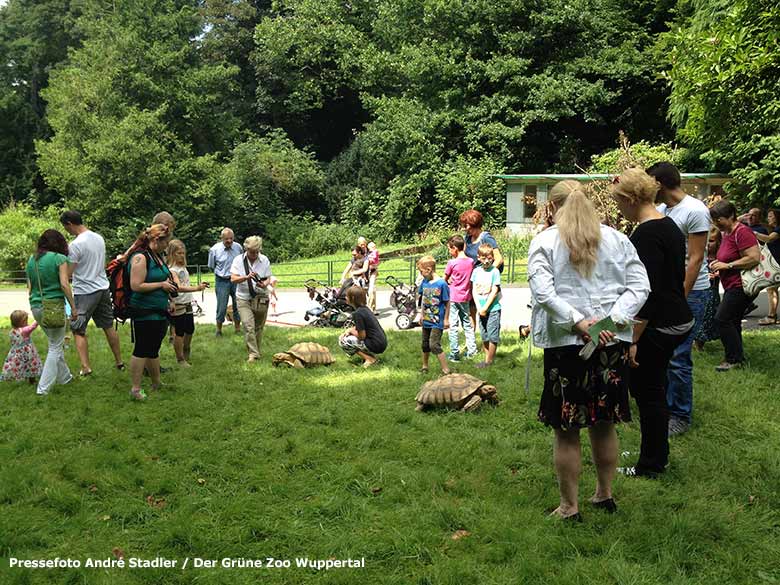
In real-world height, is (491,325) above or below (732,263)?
below

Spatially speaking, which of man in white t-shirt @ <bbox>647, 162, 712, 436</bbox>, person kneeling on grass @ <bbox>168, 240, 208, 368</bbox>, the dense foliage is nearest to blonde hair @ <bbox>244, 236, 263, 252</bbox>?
person kneeling on grass @ <bbox>168, 240, 208, 368</bbox>

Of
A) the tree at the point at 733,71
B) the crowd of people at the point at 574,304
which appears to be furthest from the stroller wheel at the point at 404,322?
the tree at the point at 733,71

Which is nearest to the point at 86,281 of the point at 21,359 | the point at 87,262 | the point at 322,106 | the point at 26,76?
the point at 87,262

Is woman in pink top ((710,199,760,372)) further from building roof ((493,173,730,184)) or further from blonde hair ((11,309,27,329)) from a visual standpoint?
building roof ((493,173,730,184))

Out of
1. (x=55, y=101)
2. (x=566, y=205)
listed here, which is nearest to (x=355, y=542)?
(x=566, y=205)

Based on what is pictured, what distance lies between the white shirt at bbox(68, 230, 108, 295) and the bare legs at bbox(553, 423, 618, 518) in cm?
591

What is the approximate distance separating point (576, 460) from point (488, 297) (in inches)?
173

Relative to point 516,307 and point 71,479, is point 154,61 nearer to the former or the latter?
point 516,307

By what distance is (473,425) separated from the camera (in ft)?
20.1

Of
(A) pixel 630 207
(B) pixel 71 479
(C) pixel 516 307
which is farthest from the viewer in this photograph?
(C) pixel 516 307

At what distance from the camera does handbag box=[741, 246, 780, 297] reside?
7320 millimetres

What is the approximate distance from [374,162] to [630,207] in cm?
3573

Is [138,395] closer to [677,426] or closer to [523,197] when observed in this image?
[677,426]

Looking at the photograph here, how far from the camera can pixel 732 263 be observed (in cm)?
704
